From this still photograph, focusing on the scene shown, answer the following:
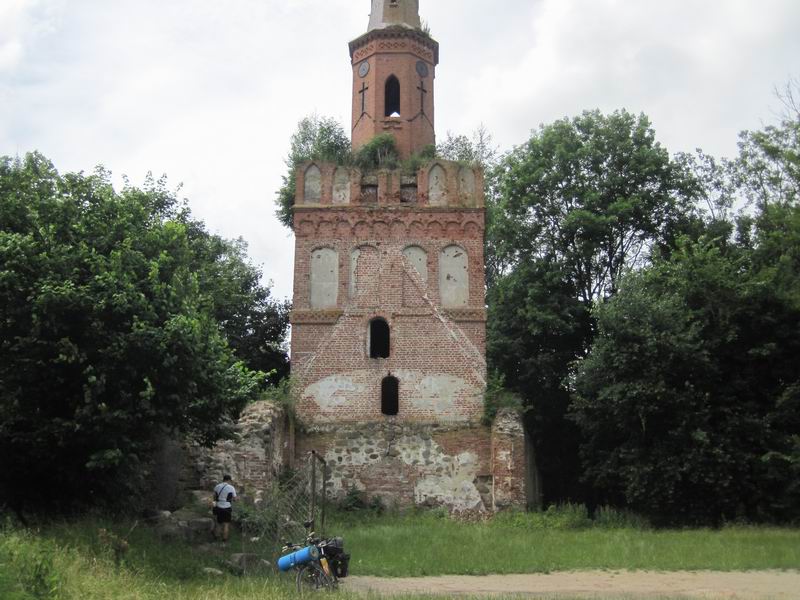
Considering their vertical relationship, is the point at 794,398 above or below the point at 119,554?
above

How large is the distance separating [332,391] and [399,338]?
2176 mm

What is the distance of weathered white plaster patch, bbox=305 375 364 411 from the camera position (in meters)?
21.7

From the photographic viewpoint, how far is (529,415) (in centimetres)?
2717

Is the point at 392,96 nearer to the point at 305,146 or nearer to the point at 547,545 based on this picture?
the point at 305,146

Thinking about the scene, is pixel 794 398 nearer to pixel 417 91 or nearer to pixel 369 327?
pixel 369 327

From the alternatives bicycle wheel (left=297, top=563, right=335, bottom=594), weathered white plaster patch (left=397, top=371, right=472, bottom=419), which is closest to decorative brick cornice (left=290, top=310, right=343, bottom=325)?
weathered white plaster patch (left=397, top=371, right=472, bottom=419)

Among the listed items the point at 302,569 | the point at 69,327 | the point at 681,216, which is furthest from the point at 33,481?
the point at 681,216

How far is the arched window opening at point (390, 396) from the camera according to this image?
22.0 m

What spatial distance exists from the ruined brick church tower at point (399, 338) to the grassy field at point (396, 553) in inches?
54.0

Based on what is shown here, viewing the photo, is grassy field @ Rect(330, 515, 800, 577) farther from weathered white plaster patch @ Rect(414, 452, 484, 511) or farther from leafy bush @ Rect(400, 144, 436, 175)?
leafy bush @ Rect(400, 144, 436, 175)

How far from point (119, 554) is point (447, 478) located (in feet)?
36.1

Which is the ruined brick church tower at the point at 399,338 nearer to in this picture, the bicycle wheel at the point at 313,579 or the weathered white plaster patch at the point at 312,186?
the weathered white plaster patch at the point at 312,186

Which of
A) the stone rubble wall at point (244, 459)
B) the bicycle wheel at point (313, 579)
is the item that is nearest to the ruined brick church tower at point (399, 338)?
the stone rubble wall at point (244, 459)

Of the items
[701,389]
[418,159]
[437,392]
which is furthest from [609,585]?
[418,159]
